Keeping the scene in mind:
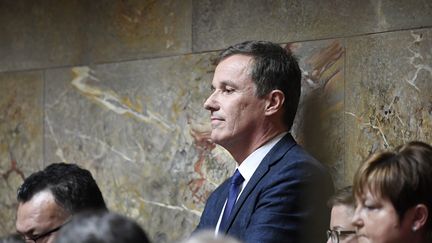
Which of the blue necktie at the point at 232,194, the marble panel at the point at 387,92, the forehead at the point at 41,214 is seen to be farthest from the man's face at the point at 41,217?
the marble panel at the point at 387,92

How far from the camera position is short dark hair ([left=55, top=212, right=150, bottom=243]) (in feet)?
5.94

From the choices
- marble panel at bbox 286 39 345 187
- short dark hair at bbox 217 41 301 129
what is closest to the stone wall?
marble panel at bbox 286 39 345 187

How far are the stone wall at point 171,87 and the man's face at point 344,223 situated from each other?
0.48 m

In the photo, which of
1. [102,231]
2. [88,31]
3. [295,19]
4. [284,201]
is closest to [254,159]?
[284,201]

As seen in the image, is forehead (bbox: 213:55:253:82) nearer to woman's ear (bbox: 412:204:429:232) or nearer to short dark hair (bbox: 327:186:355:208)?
short dark hair (bbox: 327:186:355:208)

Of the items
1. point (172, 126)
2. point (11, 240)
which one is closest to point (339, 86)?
point (172, 126)

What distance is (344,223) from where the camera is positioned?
3328mm

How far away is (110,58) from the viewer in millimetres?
4734

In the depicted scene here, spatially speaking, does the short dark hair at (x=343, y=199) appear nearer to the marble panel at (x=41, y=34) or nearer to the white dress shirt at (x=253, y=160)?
the white dress shirt at (x=253, y=160)

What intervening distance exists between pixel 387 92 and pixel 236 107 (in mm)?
558

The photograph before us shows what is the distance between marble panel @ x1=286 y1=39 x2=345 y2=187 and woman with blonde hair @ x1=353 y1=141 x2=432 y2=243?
972 mm

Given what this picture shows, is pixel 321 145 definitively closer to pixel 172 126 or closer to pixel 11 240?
pixel 172 126

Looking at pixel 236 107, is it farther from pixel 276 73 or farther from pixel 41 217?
pixel 41 217

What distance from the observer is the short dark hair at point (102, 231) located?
1811mm
